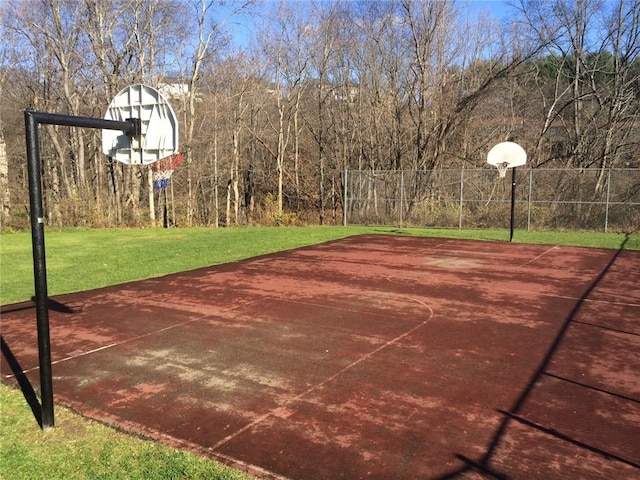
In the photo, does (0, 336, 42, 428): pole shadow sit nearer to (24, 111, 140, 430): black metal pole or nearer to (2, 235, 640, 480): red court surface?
(2, 235, 640, 480): red court surface

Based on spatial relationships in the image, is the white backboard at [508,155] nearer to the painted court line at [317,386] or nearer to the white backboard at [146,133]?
the painted court line at [317,386]

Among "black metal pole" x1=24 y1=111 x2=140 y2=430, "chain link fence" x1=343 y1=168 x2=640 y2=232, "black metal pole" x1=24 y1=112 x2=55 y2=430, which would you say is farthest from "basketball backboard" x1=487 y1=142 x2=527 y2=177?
"black metal pole" x1=24 y1=112 x2=55 y2=430

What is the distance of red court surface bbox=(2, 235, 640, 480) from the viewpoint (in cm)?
389

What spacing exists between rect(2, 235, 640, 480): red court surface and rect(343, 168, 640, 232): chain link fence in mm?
11196

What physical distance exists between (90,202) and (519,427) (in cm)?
2662

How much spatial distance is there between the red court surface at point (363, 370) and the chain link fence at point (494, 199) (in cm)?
1120

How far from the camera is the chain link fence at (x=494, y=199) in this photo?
20422 mm

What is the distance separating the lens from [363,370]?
18.4 ft

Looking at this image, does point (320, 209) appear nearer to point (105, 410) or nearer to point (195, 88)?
point (195, 88)

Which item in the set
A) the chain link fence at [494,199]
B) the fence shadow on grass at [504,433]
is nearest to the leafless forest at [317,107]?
the chain link fence at [494,199]

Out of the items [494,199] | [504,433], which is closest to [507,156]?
[494,199]

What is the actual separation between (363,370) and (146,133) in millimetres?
3579

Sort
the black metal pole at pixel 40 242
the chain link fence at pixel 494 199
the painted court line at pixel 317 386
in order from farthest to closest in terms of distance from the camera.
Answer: the chain link fence at pixel 494 199
the painted court line at pixel 317 386
the black metal pole at pixel 40 242

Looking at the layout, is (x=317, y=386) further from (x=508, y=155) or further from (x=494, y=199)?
(x=494, y=199)
